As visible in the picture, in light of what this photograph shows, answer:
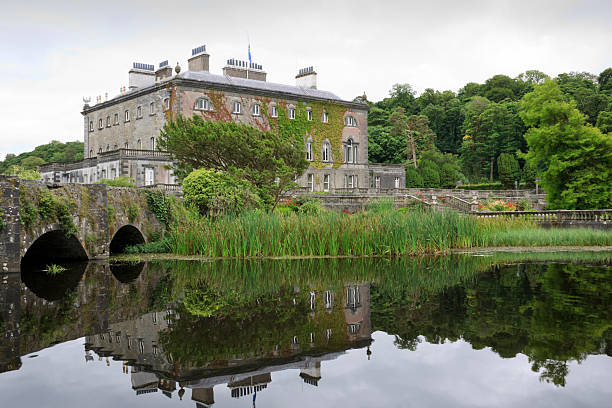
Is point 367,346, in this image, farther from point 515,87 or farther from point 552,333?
point 515,87

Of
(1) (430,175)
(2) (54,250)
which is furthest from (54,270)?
(1) (430,175)

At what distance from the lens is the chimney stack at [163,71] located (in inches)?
1609

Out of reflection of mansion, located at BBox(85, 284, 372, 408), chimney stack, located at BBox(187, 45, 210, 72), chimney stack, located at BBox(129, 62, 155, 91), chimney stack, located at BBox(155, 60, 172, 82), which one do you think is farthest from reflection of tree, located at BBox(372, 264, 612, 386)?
chimney stack, located at BBox(129, 62, 155, 91)

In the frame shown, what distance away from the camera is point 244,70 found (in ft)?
143

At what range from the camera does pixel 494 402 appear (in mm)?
3793

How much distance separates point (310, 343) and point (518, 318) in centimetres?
254

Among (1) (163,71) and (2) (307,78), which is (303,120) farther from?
(1) (163,71)

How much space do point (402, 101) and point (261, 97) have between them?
36.0 m

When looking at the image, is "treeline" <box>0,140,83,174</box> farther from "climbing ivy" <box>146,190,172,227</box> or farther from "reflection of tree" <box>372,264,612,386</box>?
"reflection of tree" <box>372,264,612,386</box>

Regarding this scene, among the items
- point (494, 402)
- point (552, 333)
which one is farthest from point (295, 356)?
point (552, 333)

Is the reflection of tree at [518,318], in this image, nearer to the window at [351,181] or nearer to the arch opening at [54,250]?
the arch opening at [54,250]

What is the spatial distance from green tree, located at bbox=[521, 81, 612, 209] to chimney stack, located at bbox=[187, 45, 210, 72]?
23.6 metres

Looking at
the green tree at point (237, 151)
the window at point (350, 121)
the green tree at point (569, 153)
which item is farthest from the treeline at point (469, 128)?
the green tree at point (237, 151)

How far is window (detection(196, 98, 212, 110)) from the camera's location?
3872cm
